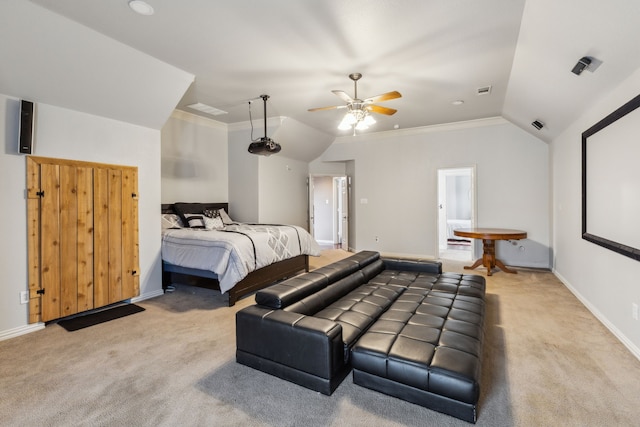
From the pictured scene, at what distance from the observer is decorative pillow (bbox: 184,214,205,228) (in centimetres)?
524

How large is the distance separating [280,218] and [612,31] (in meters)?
5.87

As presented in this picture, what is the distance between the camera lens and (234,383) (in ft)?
7.19

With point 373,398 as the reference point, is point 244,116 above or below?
above

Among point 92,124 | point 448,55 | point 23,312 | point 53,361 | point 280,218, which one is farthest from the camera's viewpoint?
point 280,218

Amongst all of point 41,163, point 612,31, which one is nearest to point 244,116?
point 41,163

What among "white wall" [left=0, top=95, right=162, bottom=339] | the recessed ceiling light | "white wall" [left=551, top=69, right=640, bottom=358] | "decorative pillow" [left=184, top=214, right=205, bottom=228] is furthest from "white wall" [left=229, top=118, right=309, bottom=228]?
"white wall" [left=551, top=69, right=640, bottom=358]

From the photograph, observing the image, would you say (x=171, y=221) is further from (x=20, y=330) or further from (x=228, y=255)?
(x=20, y=330)

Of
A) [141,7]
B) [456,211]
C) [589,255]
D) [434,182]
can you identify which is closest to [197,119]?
[141,7]

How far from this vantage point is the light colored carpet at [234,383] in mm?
1831

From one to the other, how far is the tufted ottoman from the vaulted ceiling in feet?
7.47

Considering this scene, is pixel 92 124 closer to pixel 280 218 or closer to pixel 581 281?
pixel 280 218

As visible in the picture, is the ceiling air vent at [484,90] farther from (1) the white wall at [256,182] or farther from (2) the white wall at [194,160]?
(2) the white wall at [194,160]

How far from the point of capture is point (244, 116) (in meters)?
5.85

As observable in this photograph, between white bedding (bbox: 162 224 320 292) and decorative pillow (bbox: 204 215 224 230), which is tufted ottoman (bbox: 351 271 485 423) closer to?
white bedding (bbox: 162 224 320 292)
